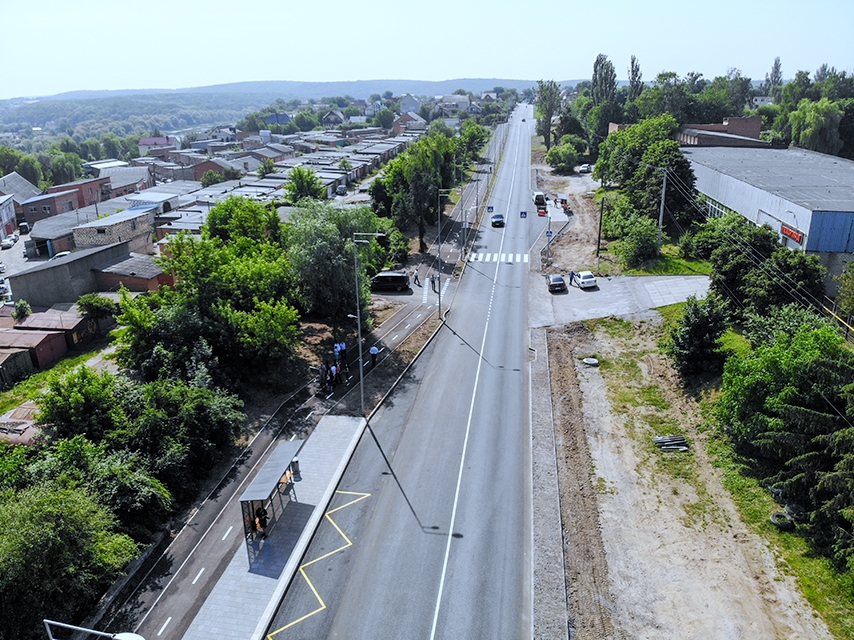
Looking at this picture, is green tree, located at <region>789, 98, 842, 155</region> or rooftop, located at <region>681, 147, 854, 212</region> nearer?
rooftop, located at <region>681, 147, 854, 212</region>

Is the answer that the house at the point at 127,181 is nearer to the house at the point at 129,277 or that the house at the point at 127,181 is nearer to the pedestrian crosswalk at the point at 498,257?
the house at the point at 129,277

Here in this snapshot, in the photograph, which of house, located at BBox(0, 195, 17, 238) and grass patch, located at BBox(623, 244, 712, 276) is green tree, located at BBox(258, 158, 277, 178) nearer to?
house, located at BBox(0, 195, 17, 238)

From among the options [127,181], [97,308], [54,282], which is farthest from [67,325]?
[127,181]

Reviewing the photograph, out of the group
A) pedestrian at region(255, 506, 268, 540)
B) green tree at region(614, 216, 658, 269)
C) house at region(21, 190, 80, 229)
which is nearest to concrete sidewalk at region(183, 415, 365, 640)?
pedestrian at region(255, 506, 268, 540)

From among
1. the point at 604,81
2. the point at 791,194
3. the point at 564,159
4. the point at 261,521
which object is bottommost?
the point at 261,521

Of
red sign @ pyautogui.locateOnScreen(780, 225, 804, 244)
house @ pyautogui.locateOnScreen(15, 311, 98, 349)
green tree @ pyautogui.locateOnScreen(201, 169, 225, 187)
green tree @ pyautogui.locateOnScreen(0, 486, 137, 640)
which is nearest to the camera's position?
green tree @ pyautogui.locateOnScreen(0, 486, 137, 640)

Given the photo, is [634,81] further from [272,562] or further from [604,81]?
[272,562]

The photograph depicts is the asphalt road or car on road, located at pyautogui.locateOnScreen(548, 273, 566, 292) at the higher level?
car on road, located at pyautogui.locateOnScreen(548, 273, 566, 292)

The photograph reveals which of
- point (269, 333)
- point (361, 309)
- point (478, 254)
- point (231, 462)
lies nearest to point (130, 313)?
point (269, 333)
